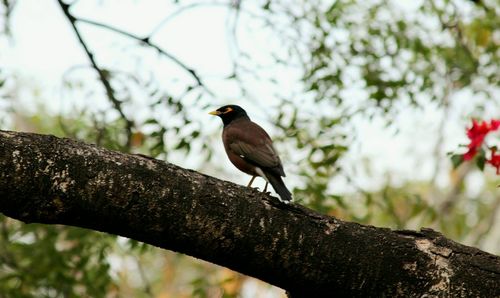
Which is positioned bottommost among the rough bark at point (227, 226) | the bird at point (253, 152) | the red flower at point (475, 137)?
the rough bark at point (227, 226)

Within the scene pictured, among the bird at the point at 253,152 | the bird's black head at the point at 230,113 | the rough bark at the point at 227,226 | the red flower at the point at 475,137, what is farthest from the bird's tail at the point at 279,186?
the bird's black head at the point at 230,113

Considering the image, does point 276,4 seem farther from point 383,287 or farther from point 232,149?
point 383,287

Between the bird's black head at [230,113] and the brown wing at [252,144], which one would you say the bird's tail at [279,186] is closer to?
the brown wing at [252,144]

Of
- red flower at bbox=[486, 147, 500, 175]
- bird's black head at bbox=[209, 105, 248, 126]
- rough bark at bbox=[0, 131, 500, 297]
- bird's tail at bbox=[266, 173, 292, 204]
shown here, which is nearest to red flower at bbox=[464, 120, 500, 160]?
red flower at bbox=[486, 147, 500, 175]

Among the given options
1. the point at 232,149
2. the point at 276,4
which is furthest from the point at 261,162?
the point at 276,4

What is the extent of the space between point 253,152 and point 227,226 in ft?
9.76

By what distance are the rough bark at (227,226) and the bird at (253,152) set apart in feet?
6.17

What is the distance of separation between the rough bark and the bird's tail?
162 cm

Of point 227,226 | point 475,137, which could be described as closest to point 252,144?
point 475,137

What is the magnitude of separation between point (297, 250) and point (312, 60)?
4336mm

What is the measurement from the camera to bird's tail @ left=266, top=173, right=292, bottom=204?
5.27m

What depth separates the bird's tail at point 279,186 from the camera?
208 inches

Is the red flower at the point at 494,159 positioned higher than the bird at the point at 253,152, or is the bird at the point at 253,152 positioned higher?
the bird at the point at 253,152

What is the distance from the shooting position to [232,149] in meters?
6.57
